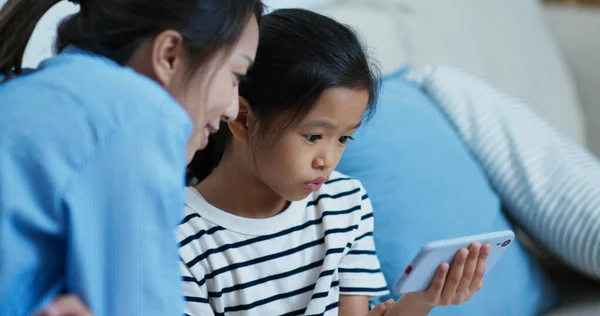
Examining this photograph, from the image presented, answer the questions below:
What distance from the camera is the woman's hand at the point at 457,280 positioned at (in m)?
1.01

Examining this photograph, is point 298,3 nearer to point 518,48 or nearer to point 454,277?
point 518,48

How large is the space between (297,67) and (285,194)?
161mm

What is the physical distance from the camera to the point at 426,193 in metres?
1.35

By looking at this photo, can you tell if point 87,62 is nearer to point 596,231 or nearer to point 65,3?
point 65,3

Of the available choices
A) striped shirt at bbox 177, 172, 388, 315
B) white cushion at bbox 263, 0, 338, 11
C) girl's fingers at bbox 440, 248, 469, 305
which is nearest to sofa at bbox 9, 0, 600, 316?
white cushion at bbox 263, 0, 338, 11

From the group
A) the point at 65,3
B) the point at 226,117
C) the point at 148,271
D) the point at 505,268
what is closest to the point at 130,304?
the point at 148,271

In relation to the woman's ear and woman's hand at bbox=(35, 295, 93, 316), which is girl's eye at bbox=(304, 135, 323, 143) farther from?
woman's hand at bbox=(35, 295, 93, 316)

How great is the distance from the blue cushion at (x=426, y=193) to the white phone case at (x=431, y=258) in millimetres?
254

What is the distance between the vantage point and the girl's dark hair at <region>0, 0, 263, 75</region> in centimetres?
75

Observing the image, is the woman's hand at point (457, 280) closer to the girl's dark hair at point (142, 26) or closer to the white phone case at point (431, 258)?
the white phone case at point (431, 258)

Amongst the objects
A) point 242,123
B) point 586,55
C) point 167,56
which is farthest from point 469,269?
point 586,55

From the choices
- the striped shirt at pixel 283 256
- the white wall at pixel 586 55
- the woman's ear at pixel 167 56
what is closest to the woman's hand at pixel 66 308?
the woman's ear at pixel 167 56

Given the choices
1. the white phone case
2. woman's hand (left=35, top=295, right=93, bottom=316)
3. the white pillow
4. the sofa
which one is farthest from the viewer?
the white pillow

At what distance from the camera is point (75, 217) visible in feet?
2.07
